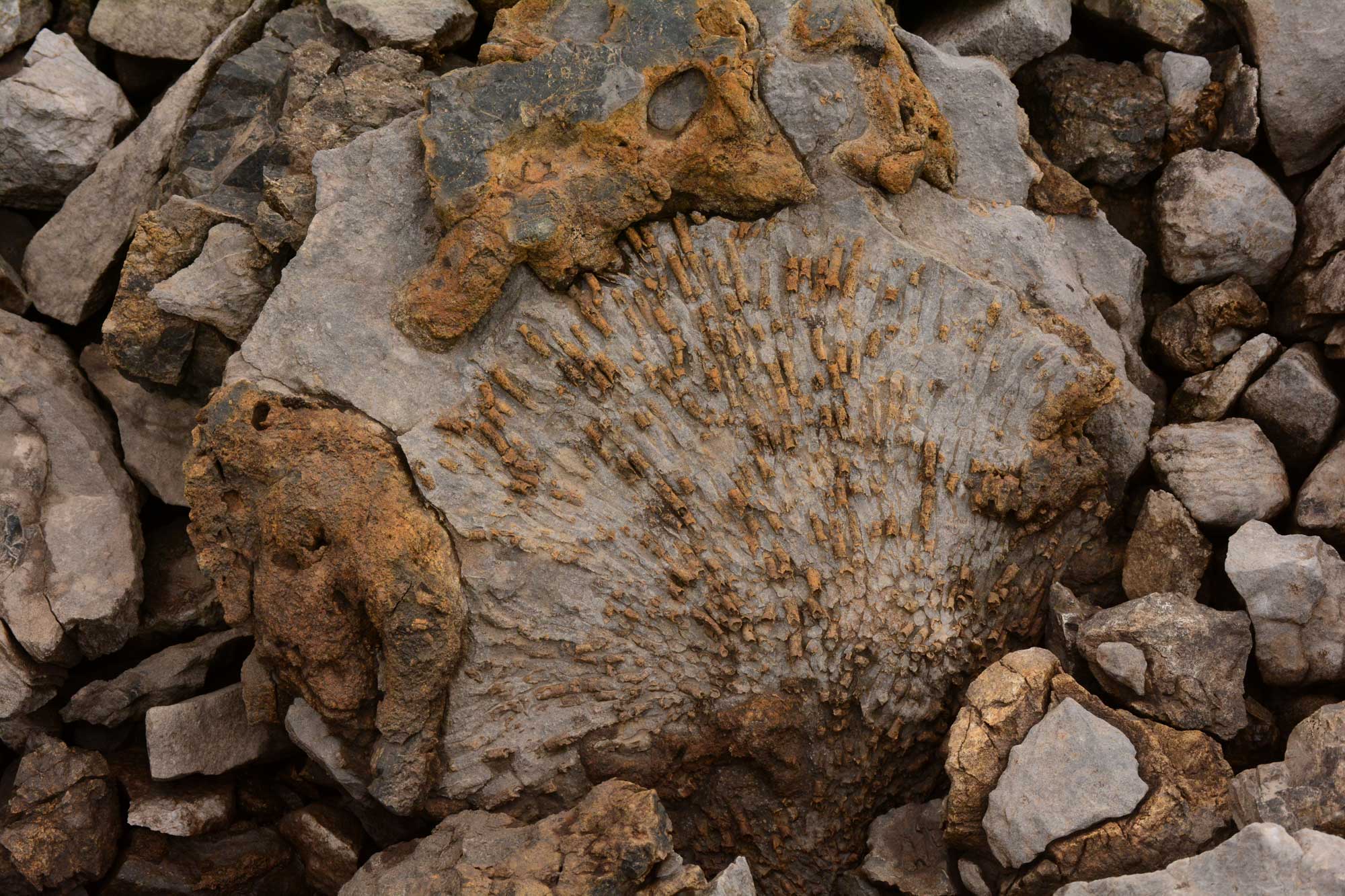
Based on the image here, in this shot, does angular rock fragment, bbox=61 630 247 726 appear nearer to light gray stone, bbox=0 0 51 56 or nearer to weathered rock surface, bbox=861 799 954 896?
weathered rock surface, bbox=861 799 954 896

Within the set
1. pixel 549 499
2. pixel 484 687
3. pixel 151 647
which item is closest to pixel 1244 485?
pixel 549 499

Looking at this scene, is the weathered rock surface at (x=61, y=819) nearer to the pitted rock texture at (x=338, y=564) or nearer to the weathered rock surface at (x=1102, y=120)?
the pitted rock texture at (x=338, y=564)

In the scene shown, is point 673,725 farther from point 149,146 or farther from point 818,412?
point 149,146

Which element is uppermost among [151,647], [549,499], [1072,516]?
[549,499]

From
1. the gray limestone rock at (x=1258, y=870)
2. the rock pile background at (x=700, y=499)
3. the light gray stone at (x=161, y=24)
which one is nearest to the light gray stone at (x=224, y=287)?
the rock pile background at (x=700, y=499)

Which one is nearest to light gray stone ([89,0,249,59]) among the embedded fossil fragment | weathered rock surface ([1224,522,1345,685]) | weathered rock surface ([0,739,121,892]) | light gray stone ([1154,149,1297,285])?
the embedded fossil fragment

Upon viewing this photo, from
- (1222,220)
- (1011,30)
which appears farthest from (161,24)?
(1222,220)
